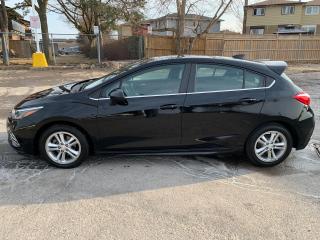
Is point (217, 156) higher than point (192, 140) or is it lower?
lower

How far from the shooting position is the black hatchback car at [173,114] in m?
4.32

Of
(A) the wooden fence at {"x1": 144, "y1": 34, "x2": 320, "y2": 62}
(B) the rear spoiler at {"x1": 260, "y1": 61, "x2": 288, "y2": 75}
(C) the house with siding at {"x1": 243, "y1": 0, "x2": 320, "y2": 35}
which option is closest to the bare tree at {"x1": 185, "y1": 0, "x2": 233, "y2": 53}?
(A) the wooden fence at {"x1": 144, "y1": 34, "x2": 320, "y2": 62}

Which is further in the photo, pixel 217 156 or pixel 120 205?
pixel 217 156

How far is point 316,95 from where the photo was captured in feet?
34.4

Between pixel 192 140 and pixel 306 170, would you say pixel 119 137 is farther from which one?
pixel 306 170

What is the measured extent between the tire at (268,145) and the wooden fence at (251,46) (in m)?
16.8

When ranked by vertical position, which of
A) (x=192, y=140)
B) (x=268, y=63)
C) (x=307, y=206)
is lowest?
(x=307, y=206)

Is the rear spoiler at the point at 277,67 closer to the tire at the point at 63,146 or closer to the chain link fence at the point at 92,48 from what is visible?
the tire at the point at 63,146

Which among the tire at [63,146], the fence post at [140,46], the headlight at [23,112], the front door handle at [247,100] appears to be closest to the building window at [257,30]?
the fence post at [140,46]

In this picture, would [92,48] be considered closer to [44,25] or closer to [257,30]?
[44,25]

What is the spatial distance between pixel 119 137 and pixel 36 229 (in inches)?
66.0

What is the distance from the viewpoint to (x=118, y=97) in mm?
4246

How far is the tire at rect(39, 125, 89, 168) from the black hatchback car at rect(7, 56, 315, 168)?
0.04 ft

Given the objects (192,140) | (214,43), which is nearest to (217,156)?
(192,140)
